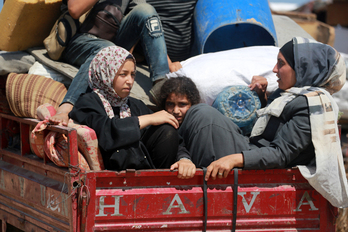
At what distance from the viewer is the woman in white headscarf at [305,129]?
186 centimetres

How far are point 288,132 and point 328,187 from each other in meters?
0.35

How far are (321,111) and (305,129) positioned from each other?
130 mm

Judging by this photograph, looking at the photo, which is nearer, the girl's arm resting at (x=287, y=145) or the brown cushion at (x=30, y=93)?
the girl's arm resting at (x=287, y=145)

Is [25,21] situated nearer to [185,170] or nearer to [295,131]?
[185,170]

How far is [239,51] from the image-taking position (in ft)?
9.01

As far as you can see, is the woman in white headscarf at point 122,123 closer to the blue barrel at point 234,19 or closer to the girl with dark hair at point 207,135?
the girl with dark hair at point 207,135

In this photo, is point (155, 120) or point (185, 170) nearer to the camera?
point (185, 170)

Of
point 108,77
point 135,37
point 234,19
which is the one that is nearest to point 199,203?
point 108,77

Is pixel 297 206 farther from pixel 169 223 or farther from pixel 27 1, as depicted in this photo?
pixel 27 1

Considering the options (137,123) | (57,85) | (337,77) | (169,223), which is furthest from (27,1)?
(337,77)

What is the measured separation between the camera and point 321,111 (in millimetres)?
1898

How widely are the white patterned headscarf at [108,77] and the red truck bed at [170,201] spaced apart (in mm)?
462

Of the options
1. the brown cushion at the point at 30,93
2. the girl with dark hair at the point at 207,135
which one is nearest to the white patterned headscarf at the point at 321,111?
the girl with dark hair at the point at 207,135

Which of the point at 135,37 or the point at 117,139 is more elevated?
the point at 135,37
